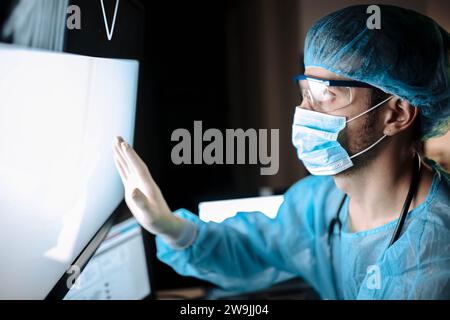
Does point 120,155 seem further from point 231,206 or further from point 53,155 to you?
point 231,206

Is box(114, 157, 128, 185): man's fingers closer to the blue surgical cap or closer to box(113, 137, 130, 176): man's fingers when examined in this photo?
box(113, 137, 130, 176): man's fingers

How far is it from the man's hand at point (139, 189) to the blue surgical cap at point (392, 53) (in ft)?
1.73

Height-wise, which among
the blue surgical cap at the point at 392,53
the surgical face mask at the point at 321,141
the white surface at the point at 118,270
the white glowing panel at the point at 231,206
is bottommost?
the white surface at the point at 118,270

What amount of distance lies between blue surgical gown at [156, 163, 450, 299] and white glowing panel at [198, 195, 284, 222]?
2 cm

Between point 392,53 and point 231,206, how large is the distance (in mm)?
567

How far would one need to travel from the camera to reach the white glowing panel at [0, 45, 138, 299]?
2.63ft

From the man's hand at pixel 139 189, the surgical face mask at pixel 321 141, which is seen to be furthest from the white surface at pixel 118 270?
the surgical face mask at pixel 321 141

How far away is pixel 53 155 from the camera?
2.96 feet

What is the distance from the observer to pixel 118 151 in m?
1.09

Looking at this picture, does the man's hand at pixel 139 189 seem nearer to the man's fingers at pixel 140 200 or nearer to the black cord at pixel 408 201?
the man's fingers at pixel 140 200

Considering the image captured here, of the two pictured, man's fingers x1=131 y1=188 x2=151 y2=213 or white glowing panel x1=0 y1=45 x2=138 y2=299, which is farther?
man's fingers x1=131 y1=188 x2=151 y2=213

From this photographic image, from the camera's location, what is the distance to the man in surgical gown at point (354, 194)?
1059 mm

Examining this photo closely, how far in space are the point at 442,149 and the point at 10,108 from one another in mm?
1064

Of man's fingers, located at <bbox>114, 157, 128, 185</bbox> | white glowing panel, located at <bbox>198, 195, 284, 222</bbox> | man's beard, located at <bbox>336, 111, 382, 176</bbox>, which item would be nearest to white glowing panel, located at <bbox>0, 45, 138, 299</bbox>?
man's fingers, located at <bbox>114, 157, 128, 185</bbox>
